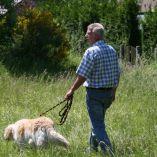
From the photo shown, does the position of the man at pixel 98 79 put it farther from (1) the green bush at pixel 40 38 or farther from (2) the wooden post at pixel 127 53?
(2) the wooden post at pixel 127 53

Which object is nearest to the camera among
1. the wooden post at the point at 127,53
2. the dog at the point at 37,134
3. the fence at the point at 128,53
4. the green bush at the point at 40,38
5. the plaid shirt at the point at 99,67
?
the plaid shirt at the point at 99,67

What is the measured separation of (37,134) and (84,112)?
3.40 metres

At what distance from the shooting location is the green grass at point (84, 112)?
841cm

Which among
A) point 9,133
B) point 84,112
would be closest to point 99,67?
point 9,133

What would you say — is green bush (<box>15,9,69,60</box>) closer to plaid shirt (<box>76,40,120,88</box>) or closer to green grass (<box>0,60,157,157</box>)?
green grass (<box>0,60,157,157</box>)

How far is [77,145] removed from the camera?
884cm

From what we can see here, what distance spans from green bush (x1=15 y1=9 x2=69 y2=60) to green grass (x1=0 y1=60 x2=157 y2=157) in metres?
4.39

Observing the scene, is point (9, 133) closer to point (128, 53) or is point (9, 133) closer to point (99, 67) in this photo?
point (99, 67)

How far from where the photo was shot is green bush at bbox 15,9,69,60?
21203mm

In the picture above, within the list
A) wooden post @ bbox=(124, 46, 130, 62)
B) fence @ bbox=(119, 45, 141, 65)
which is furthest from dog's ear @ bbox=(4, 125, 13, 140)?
wooden post @ bbox=(124, 46, 130, 62)

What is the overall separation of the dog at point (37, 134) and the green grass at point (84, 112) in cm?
11

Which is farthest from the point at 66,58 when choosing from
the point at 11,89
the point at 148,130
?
the point at 148,130

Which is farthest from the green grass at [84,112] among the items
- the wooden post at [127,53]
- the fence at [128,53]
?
the wooden post at [127,53]

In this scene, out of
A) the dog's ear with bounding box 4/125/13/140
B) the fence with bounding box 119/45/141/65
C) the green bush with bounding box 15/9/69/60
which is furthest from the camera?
the fence with bounding box 119/45/141/65
